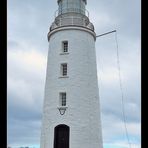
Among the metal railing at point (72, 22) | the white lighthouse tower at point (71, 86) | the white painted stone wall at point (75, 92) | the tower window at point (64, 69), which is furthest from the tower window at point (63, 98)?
the metal railing at point (72, 22)

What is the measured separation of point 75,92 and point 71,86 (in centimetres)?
43

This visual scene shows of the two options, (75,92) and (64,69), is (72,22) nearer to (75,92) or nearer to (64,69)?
(64,69)

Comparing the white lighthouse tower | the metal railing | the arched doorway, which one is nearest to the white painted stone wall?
the white lighthouse tower

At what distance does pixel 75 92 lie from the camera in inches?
586

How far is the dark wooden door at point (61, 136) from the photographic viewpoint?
14609 mm

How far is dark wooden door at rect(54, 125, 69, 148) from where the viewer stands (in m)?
14.6

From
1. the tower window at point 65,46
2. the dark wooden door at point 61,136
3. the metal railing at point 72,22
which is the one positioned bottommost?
the dark wooden door at point 61,136

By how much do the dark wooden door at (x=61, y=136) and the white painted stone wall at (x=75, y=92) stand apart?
0.24 metres

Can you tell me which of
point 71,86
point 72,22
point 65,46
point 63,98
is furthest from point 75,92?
point 72,22

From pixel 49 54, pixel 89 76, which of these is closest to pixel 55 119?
pixel 89 76

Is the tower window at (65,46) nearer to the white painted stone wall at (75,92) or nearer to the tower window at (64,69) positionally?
the white painted stone wall at (75,92)

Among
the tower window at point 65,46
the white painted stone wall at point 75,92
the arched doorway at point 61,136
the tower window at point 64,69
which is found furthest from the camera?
the tower window at point 65,46

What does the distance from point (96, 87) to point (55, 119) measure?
3145 mm
